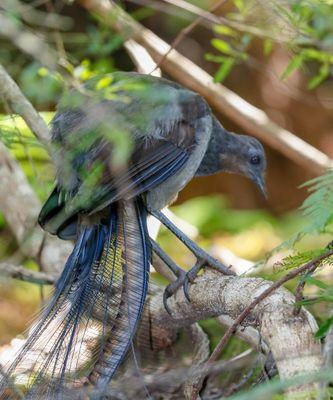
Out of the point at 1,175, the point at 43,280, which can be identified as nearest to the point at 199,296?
the point at 43,280

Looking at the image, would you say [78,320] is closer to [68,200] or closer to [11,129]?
[68,200]

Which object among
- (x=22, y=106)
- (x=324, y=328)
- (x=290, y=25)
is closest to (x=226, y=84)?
(x=290, y=25)

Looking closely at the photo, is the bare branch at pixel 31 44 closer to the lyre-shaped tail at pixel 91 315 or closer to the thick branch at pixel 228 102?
the lyre-shaped tail at pixel 91 315

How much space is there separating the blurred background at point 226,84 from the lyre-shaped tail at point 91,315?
33 cm

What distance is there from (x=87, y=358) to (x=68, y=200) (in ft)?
2.46

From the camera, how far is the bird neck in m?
4.58

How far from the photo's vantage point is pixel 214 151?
4598 mm

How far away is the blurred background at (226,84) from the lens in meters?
3.77

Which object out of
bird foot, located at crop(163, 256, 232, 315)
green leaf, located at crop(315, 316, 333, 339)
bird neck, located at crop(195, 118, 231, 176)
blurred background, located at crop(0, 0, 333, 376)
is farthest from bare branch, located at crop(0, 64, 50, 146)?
green leaf, located at crop(315, 316, 333, 339)

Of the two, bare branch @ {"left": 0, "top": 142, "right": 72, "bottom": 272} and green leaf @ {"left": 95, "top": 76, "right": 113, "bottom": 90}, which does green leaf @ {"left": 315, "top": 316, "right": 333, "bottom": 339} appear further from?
bare branch @ {"left": 0, "top": 142, "right": 72, "bottom": 272}

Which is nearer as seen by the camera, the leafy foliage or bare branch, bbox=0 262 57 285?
the leafy foliage

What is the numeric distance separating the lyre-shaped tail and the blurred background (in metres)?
0.33

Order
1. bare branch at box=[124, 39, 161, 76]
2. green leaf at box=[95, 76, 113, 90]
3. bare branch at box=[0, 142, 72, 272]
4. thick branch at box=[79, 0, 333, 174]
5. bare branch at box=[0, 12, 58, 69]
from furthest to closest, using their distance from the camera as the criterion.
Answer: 1. thick branch at box=[79, 0, 333, 174]
2. bare branch at box=[124, 39, 161, 76]
3. bare branch at box=[0, 142, 72, 272]
4. green leaf at box=[95, 76, 113, 90]
5. bare branch at box=[0, 12, 58, 69]

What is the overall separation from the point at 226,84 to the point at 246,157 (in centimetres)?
305
